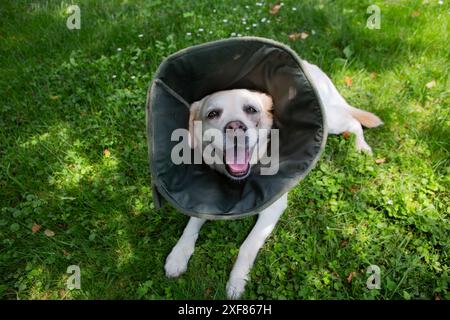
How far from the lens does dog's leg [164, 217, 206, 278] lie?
2.57 m

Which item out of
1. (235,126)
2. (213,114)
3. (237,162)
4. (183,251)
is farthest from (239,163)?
(183,251)

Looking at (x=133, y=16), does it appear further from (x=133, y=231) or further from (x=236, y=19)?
(x=133, y=231)

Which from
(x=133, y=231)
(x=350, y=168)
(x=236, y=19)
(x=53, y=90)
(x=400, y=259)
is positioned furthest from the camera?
(x=236, y=19)

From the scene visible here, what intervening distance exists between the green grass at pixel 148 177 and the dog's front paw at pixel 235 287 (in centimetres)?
5

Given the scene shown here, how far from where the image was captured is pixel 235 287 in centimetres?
245

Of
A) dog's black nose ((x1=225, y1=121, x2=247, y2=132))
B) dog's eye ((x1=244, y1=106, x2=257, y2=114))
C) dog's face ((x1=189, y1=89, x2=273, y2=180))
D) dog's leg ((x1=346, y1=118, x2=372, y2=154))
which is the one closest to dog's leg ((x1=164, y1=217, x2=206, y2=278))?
dog's face ((x1=189, y1=89, x2=273, y2=180))

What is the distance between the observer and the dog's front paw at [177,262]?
257cm

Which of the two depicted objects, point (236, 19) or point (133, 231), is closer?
point (133, 231)

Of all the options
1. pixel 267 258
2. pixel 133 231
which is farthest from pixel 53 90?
pixel 267 258

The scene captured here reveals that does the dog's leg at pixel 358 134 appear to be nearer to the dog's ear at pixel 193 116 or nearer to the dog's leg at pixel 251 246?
the dog's leg at pixel 251 246

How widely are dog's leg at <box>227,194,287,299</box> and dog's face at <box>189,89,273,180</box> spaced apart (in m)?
0.30

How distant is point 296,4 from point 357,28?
81 cm

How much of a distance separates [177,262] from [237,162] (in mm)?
756

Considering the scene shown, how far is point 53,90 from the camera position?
390cm
